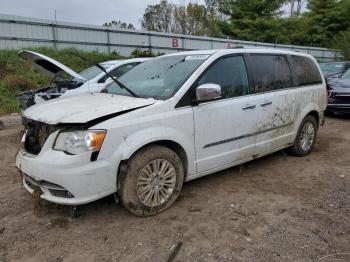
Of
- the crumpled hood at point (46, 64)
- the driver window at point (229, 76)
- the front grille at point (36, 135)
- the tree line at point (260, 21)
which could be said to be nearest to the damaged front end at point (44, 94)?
the crumpled hood at point (46, 64)

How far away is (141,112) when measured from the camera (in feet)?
12.1

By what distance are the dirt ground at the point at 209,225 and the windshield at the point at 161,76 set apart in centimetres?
133

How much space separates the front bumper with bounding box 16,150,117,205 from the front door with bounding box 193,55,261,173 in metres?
1.21

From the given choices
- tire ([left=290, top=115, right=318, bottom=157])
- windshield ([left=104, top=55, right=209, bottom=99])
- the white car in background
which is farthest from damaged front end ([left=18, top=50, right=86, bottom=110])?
tire ([left=290, top=115, right=318, bottom=157])

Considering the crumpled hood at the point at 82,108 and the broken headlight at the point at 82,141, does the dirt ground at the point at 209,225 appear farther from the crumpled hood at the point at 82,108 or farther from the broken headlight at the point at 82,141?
the crumpled hood at the point at 82,108

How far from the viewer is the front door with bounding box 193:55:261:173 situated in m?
4.23

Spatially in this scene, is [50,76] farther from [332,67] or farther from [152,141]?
[332,67]

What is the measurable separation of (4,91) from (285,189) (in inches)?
468

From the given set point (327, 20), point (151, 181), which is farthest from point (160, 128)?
point (327, 20)

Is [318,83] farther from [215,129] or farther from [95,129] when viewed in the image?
[95,129]

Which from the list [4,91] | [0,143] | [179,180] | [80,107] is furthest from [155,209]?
[4,91]

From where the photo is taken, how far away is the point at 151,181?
12.5 ft

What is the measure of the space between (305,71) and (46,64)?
449 cm

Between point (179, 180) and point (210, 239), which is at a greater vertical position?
point (179, 180)
